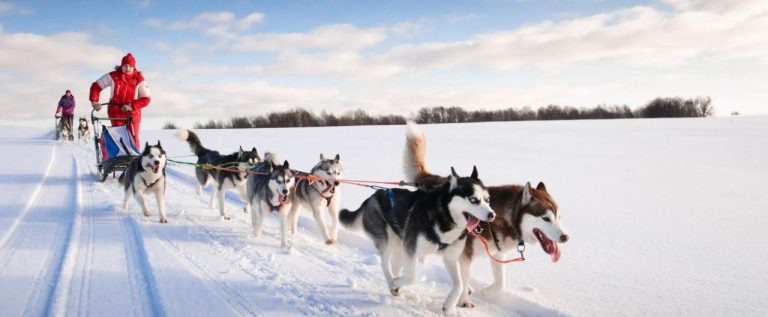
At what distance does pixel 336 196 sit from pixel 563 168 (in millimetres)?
6713

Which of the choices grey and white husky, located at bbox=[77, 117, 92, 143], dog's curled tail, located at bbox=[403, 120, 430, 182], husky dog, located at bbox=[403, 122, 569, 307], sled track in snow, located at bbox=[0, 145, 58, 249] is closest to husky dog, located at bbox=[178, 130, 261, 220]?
sled track in snow, located at bbox=[0, 145, 58, 249]

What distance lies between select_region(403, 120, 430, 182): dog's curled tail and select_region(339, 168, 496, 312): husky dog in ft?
1.98

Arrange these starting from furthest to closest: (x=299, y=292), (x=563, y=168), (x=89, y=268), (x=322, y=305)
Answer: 1. (x=563, y=168)
2. (x=89, y=268)
3. (x=299, y=292)
4. (x=322, y=305)

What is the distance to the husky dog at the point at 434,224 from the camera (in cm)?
322

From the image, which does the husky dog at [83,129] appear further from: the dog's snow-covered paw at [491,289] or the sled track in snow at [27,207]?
the dog's snow-covered paw at [491,289]

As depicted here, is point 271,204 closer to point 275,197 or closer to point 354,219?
point 275,197

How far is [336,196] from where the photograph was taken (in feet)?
18.3

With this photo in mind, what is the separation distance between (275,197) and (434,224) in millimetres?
2434

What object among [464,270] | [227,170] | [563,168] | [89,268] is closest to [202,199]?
[227,170]

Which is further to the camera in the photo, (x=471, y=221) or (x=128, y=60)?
(x=128, y=60)

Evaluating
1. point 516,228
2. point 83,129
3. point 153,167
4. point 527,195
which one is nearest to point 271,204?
point 153,167

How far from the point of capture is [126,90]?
26.0 feet

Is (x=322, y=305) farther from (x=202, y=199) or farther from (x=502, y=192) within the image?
(x=202, y=199)

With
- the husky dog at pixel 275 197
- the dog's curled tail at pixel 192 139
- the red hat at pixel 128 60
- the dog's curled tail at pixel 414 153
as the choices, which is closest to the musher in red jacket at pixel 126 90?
the red hat at pixel 128 60
